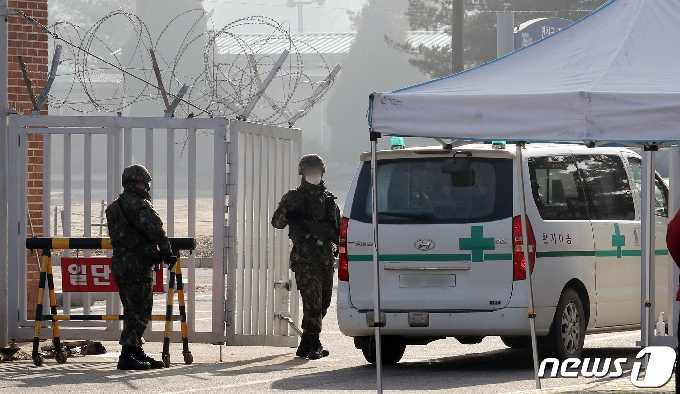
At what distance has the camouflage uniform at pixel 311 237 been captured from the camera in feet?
39.6

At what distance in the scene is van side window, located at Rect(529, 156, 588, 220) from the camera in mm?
10961

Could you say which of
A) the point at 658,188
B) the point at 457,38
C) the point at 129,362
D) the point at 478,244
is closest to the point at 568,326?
the point at 478,244

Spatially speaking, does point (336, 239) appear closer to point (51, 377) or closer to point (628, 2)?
point (51, 377)

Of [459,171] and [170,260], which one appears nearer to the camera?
[459,171]

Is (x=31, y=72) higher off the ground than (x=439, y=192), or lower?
higher

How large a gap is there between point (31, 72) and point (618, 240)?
621cm

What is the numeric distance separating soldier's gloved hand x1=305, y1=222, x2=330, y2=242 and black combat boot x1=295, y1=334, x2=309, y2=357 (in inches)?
35.8

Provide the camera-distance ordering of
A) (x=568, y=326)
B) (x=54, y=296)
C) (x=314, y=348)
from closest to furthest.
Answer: (x=568, y=326)
(x=54, y=296)
(x=314, y=348)

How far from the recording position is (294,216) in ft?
39.4

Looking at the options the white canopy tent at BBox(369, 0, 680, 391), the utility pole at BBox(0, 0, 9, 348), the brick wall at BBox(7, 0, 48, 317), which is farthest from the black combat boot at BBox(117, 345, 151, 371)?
the white canopy tent at BBox(369, 0, 680, 391)

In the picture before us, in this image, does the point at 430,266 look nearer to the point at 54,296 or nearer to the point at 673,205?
the point at 673,205

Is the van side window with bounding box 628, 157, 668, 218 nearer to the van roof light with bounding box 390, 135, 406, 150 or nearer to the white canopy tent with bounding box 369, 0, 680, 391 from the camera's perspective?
the van roof light with bounding box 390, 135, 406, 150

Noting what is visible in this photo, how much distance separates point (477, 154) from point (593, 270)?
1.46 metres

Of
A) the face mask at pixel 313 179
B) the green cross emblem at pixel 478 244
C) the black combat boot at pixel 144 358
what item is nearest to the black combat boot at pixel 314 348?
the face mask at pixel 313 179
